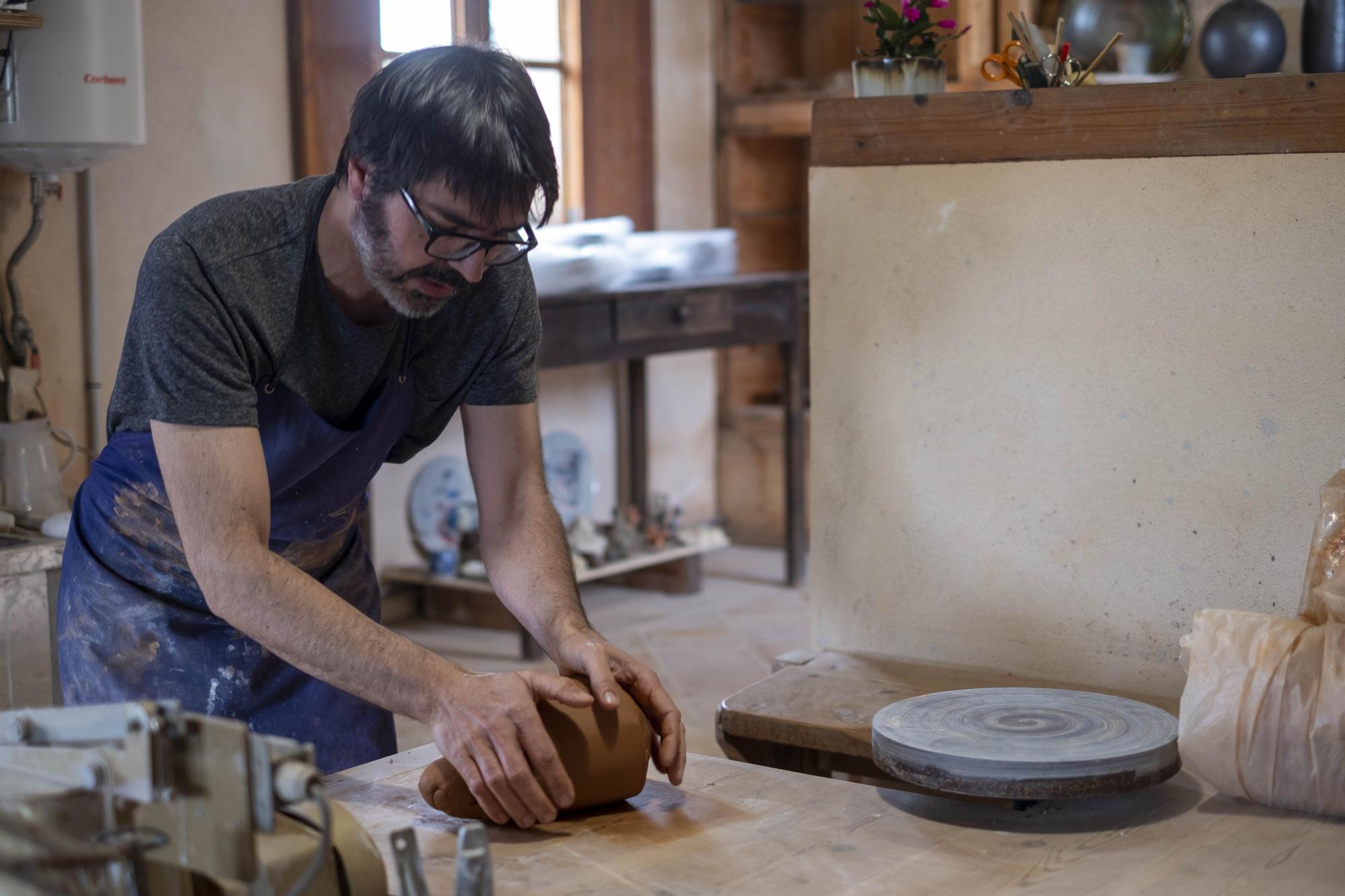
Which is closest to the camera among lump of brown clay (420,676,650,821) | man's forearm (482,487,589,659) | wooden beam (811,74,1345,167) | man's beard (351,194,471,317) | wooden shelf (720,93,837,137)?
lump of brown clay (420,676,650,821)

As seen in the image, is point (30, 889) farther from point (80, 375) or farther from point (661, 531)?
point (661, 531)

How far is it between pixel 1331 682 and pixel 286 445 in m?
1.23

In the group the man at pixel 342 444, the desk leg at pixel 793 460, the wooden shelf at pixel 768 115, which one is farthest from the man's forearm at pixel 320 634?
the wooden shelf at pixel 768 115

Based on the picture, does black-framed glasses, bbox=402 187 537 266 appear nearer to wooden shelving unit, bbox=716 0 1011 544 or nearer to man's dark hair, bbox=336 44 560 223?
man's dark hair, bbox=336 44 560 223

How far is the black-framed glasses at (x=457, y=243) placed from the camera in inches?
61.2

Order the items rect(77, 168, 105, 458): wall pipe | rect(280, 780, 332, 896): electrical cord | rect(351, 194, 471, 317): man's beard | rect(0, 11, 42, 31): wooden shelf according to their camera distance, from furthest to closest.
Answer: rect(77, 168, 105, 458): wall pipe, rect(0, 11, 42, 31): wooden shelf, rect(351, 194, 471, 317): man's beard, rect(280, 780, 332, 896): electrical cord

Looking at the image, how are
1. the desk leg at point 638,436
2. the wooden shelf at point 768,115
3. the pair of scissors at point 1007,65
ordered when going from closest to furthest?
the pair of scissors at point 1007,65, the desk leg at point 638,436, the wooden shelf at point 768,115

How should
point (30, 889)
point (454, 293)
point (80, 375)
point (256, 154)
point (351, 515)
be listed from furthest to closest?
point (256, 154) → point (80, 375) → point (351, 515) → point (454, 293) → point (30, 889)

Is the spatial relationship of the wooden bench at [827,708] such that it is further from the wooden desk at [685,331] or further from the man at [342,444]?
the wooden desk at [685,331]

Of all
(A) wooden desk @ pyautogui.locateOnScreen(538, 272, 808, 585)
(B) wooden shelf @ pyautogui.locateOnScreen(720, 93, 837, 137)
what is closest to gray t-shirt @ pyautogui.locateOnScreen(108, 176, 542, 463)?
(A) wooden desk @ pyautogui.locateOnScreen(538, 272, 808, 585)

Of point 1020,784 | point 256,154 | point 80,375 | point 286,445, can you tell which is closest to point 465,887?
point 1020,784

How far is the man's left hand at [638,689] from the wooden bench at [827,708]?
1.05 feet

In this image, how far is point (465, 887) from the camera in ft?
3.90

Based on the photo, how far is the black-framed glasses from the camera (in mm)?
1556
